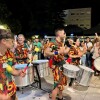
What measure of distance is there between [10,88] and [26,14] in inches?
1044

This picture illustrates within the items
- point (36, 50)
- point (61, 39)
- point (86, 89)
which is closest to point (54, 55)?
point (61, 39)

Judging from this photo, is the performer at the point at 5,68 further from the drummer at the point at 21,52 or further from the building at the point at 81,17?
the building at the point at 81,17

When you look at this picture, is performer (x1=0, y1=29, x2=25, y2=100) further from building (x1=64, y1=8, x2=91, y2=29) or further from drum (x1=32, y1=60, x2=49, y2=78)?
building (x1=64, y1=8, x2=91, y2=29)

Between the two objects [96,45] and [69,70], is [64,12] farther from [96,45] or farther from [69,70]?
[69,70]

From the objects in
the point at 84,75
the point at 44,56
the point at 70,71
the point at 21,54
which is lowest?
the point at 84,75

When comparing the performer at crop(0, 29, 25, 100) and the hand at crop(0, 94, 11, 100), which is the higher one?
the performer at crop(0, 29, 25, 100)

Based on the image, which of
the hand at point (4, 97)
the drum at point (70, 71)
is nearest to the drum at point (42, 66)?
the drum at point (70, 71)

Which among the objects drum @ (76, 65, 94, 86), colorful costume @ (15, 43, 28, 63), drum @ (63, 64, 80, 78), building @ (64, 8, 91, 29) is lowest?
drum @ (76, 65, 94, 86)

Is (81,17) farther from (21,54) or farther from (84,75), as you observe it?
(84,75)

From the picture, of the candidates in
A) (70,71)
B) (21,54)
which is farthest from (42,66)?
(70,71)

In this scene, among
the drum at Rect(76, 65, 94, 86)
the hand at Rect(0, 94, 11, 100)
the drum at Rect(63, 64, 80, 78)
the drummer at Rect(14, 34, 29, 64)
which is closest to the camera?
the hand at Rect(0, 94, 11, 100)

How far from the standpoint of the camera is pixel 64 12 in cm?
2755

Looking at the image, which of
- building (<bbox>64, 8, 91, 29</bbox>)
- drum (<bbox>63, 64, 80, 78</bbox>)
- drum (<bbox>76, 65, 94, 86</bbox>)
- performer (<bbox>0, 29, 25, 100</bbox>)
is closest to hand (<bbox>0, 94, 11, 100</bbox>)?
performer (<bbox>0, 29, 25, 100</bbox>)

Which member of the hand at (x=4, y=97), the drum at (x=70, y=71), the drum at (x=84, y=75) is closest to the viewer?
the hand at (x=4, y=97)
